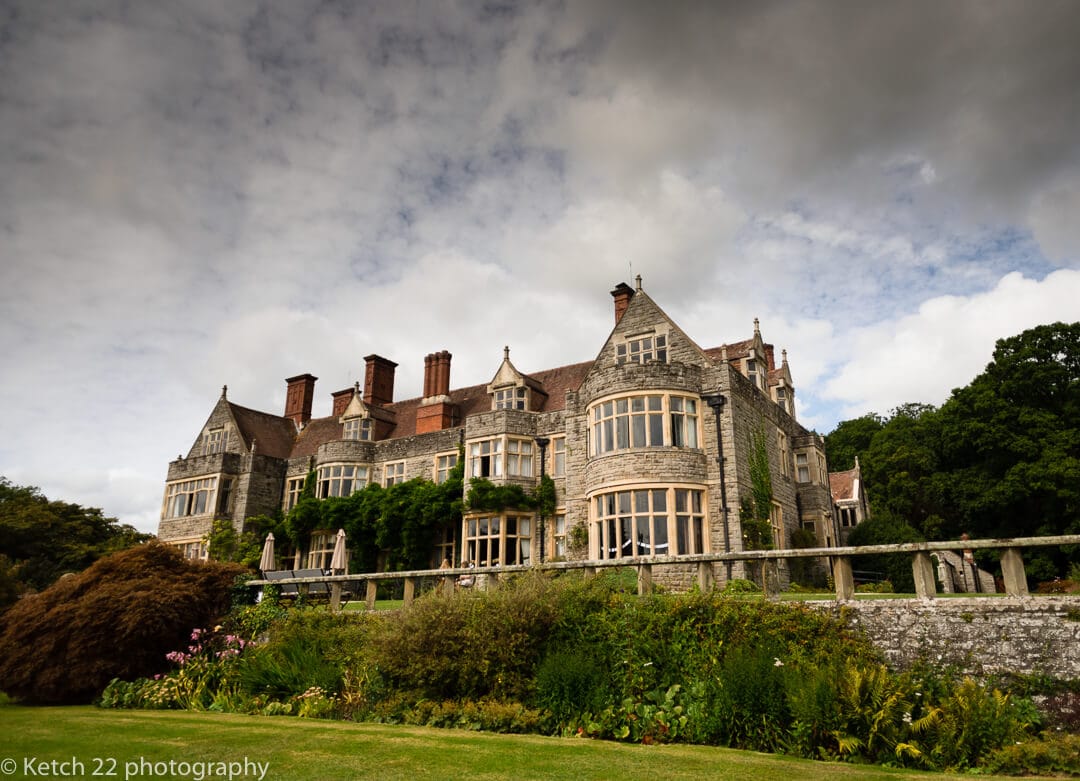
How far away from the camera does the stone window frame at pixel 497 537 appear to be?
26656mm

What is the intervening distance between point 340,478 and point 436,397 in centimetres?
572

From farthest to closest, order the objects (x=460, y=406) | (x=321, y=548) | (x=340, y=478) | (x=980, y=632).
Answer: (x=460, y=406) → (x=340, y=478) → (x=321, y=548) → (x=980, y=632)

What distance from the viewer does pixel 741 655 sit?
33.6ft

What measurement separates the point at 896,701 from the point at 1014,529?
3418 centimetres

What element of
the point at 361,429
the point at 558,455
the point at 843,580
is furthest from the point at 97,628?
the point at 361,429

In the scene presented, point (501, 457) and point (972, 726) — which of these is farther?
point (501, 457)

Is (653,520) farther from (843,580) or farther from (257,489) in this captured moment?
(257,489)

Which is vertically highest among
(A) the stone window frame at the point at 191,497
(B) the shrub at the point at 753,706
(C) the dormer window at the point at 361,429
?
(C) the dormer window at the point at 361,429

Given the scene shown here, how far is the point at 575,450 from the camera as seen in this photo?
25.2m

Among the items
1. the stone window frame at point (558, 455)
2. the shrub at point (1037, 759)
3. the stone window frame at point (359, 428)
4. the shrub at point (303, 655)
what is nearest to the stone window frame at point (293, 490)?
the stone window frame at point (359, 428)

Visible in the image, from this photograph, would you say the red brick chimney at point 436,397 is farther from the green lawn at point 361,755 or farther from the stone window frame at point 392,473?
the green lawn at point 361,755

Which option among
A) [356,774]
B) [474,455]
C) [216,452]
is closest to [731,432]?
[474,455]

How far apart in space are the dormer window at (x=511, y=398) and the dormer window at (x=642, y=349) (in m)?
5.61

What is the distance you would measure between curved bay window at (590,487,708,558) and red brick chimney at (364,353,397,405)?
65.1 ft
